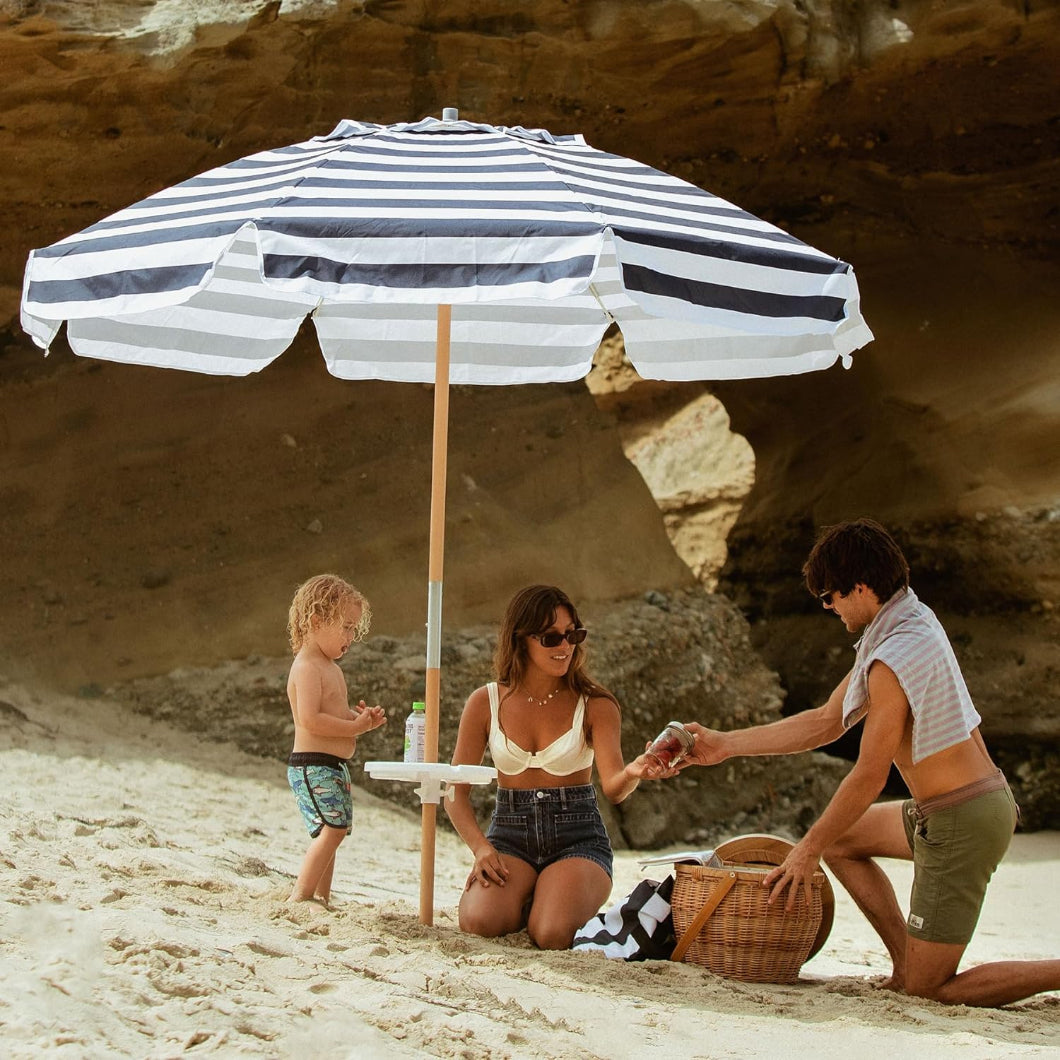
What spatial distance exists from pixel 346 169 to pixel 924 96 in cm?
553

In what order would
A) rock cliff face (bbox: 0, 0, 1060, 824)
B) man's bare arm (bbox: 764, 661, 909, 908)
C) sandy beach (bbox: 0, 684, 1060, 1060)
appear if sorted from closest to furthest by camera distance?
sandy beach (bbox: 0, 684, 1060, 1060)
man's bare arm (bbox: 764, 661, 909, 908)
rock cliff face (bbox: 0, 0, 1060, 824)

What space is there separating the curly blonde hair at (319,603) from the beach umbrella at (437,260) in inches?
10.6

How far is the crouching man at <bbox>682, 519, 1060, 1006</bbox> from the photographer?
3.43m

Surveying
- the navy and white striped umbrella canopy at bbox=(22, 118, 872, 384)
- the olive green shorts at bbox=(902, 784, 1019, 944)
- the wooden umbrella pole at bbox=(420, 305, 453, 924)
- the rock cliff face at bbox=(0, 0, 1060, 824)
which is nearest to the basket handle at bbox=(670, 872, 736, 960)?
the olive green shorts at bbox=(902, 784, 1019, 944)

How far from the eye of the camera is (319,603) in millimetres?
3896

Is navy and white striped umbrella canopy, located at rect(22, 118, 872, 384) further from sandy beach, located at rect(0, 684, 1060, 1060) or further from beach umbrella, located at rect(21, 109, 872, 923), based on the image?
sandy beach, located at rect(0, 684, 1060, 1060)

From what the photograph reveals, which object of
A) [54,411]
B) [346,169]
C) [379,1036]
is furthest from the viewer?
[54,411]

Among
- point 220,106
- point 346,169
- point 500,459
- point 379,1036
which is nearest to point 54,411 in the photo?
point 220,106

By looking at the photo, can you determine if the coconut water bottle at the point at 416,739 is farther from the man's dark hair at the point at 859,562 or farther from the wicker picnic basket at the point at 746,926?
the man's dark hair at the point at 859,562

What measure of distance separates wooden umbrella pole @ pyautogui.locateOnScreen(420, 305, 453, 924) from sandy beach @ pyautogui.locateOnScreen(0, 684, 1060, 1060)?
149mm

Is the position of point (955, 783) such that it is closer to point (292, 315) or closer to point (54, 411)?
point (292, 315)

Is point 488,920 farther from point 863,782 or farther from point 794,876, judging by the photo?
point 863,782

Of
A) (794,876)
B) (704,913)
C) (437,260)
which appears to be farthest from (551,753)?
(437,260)

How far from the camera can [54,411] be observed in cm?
783
